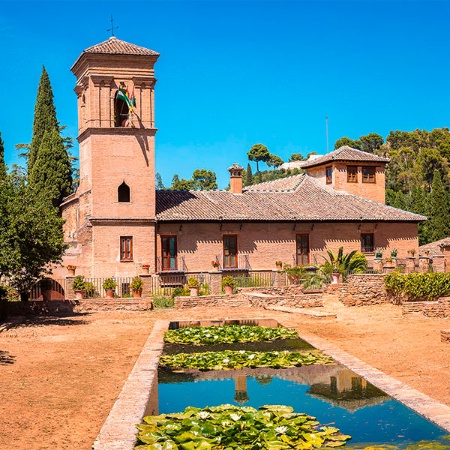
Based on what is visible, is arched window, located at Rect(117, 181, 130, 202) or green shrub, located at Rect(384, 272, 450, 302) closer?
green shrub, located at Rect(384, 272, 450, 302)

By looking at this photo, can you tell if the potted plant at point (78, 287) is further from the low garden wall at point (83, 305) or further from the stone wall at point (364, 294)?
the stone wall at point (364, 294)

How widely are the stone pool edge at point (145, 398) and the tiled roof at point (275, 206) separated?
1816 centimetres

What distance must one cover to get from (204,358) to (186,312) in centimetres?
1121

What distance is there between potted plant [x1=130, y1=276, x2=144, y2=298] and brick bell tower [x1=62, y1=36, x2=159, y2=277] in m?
3.84

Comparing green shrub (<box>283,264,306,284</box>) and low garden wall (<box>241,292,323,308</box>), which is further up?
green shrub (<box>283,264,306,284</box>)

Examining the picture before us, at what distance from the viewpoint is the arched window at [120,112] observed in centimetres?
3294

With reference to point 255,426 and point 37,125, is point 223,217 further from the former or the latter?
point 255,426

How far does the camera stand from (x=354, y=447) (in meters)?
8.16

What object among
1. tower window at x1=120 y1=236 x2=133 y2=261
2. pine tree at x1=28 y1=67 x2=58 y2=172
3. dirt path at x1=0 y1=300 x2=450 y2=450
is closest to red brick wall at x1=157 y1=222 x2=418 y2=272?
tower window at x1=120 y1=236 x2=133 y2=261

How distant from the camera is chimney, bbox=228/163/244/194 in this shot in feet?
122

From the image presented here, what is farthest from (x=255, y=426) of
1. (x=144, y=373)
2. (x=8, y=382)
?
(x=8, y=382)

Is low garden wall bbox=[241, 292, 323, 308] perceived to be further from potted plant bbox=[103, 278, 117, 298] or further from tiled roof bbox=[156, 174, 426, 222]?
tiled roof bbox=[156, 174, 426, 222]

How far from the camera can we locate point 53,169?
42906 mm

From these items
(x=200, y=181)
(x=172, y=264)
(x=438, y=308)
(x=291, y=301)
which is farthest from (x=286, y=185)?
(x=200, y=181)
